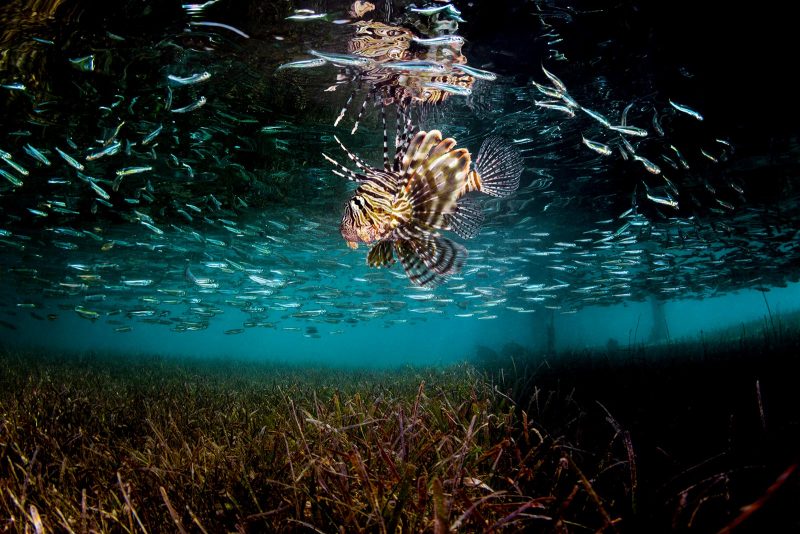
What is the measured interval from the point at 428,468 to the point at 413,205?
7.31 ft

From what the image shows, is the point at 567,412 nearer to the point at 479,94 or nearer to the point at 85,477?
the point at 85,477

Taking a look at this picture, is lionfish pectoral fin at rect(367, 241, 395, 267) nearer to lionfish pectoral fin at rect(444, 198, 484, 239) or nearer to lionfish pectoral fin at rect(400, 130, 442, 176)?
lionfish pectoral fin at rect(444, 198, 484, 239)

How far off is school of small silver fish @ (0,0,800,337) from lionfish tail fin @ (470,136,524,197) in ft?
0.28

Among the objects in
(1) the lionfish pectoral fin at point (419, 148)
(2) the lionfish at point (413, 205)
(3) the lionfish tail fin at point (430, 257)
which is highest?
(1) the lionfish pectoral fin at point (419, 148)

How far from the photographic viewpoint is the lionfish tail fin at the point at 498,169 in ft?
18.3

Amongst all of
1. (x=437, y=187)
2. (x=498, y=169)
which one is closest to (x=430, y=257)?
(x=437, y=187)

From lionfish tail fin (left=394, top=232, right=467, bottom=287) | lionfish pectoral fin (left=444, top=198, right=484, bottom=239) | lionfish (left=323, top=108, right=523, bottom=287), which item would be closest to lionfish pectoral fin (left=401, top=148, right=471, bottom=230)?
lionfish (left=323, top=108, right=523, bottom=287)

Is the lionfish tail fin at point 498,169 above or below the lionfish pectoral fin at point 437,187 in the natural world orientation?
above

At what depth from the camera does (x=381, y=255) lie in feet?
12.8

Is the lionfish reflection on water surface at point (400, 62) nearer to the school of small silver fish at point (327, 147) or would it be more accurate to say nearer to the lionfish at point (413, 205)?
the school of small silver fish at point (327, 147)

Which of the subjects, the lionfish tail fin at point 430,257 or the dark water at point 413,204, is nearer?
the dark water at point 413,204

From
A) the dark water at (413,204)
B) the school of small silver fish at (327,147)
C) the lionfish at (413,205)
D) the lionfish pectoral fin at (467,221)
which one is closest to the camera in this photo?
the dark water at (413,204)

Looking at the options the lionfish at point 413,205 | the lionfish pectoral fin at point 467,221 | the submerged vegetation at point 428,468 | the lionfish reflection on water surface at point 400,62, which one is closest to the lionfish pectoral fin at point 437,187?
the lionfish at point 413,205

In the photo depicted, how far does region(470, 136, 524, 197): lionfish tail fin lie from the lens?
18.3 ft
